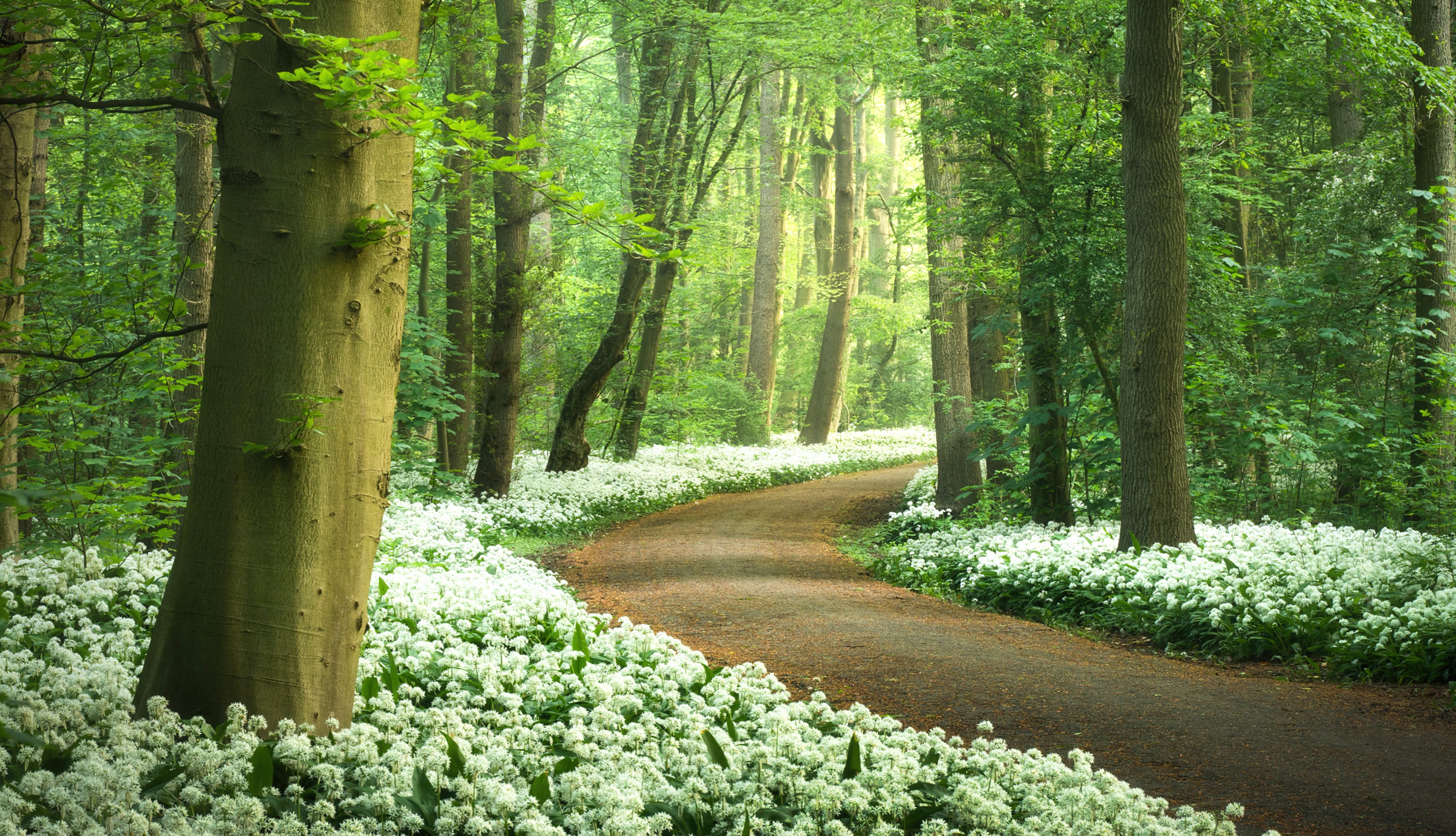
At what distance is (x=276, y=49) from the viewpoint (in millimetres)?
3238

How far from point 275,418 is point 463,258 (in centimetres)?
1180

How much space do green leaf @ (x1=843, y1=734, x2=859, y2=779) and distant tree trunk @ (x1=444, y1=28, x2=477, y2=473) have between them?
10074mm

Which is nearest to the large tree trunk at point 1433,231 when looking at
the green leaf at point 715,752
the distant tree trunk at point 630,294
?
the green leaf at point 715,752

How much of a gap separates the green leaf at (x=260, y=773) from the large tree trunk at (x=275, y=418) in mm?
319

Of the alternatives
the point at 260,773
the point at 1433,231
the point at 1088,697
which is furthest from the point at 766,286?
the point at 260,773

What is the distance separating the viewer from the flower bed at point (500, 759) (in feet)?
9.20

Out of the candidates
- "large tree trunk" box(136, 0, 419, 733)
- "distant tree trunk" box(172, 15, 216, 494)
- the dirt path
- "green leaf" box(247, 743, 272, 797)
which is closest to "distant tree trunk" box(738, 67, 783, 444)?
the dirt path

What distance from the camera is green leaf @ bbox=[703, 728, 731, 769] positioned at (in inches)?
138

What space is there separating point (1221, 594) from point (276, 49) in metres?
7.00

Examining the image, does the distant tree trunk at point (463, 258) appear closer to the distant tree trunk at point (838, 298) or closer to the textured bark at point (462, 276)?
the textured bark at point (462, 276)

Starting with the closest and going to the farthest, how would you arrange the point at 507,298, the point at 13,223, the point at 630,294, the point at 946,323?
the point at 13,223 < the point at 507,298 < the point at 946,323 < the point at 630,294

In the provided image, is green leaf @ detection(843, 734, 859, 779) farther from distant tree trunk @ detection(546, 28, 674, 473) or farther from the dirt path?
distant tree trunk @ detection(546, 28, 674, 473)

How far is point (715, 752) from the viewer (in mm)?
3523

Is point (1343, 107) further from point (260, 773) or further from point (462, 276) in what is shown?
point (260, 773)
